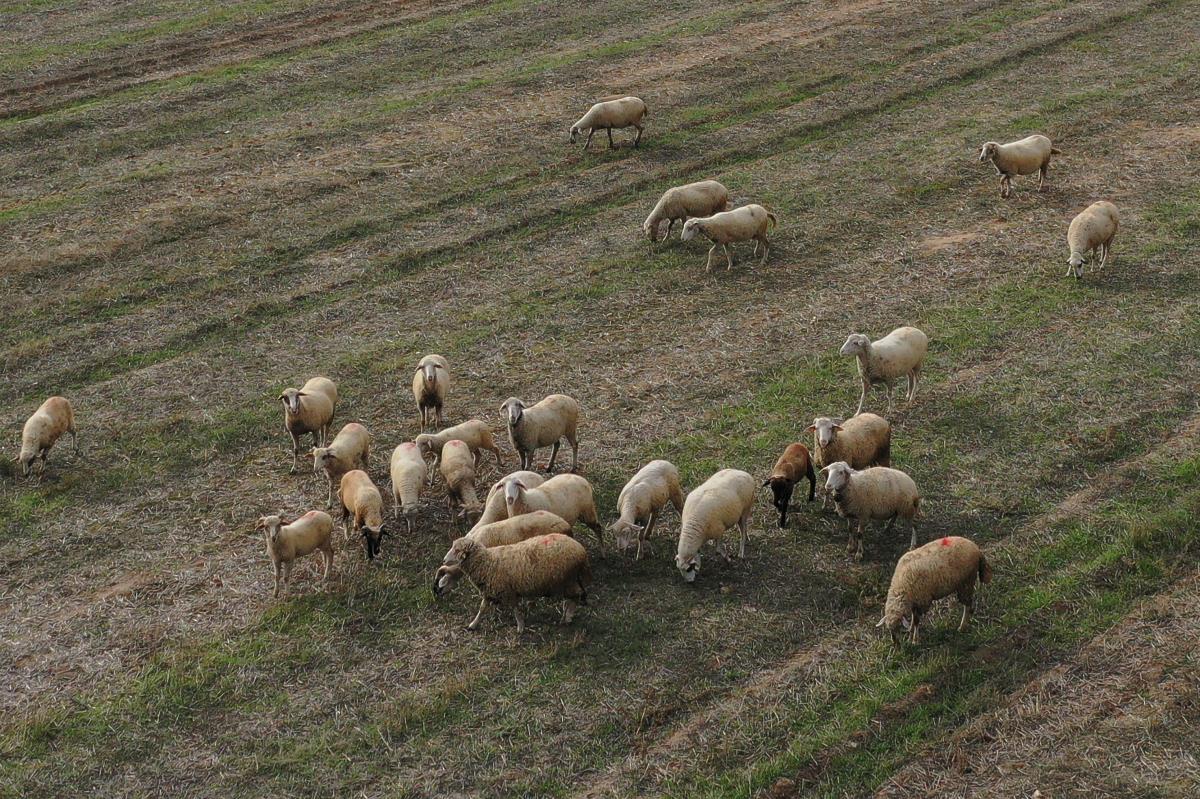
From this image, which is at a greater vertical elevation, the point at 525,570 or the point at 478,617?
the point at 525,570

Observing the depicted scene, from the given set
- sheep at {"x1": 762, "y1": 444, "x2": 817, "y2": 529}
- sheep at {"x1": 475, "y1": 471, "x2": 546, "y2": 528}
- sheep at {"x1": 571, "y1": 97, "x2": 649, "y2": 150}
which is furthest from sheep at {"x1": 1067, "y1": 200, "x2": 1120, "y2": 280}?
sheep at {"x1": 475, "y1": 471, "x2": 546, "y2": 528}

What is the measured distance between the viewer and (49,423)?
15.4 m

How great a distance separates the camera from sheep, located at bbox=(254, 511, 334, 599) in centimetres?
1264

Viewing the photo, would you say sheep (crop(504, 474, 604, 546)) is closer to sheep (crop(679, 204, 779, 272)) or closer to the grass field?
A: the grass field

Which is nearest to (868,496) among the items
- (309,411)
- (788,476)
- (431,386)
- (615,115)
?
(788,476)

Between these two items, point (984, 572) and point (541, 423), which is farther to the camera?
point (541, 423)

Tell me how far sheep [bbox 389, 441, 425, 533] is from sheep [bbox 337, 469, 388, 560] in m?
0.24

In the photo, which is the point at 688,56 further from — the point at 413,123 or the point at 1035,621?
the point at 1035,621

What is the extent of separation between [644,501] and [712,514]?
0.80 meters

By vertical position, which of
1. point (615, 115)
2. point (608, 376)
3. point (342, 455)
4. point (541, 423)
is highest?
point (615, 115)

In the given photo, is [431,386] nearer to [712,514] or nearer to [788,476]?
[712,514]

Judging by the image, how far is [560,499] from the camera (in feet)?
43.2

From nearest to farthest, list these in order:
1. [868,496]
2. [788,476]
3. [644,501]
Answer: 1. [868,496]
2. [644,501]
3. [788,476]

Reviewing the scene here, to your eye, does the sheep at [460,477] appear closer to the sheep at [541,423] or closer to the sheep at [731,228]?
the sheep at [541,423]
